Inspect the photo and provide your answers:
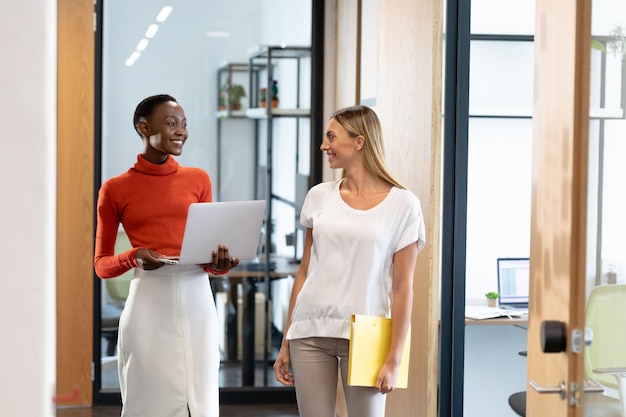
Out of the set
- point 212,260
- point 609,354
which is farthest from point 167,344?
point 609,354

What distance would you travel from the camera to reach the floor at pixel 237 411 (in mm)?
5027

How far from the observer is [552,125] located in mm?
1896

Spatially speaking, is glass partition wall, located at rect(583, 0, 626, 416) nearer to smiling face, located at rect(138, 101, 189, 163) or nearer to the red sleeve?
smiling face, located at rect(138, 101, 189, 163)

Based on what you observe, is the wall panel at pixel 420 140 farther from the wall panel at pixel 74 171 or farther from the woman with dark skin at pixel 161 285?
the wall panel at pixel 74 171

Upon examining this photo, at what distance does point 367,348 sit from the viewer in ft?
8.55

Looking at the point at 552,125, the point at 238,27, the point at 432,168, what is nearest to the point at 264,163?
the point at 238,27

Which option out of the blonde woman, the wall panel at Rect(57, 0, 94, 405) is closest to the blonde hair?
the blonde woman

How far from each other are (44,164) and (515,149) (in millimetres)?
3527

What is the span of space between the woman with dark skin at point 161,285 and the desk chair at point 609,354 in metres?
1.43

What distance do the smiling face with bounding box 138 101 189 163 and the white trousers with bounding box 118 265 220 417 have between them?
1.35 ft

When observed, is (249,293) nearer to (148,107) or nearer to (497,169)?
(497,169)

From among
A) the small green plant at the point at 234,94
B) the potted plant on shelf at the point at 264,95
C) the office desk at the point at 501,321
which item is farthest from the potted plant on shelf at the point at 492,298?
the small green plant at the point at 234,94

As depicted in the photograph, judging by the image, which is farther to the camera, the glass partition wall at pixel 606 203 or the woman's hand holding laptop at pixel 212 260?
the woman's hand holding laptop at pixel 212 260

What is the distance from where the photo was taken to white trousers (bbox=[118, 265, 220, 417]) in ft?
9.89
